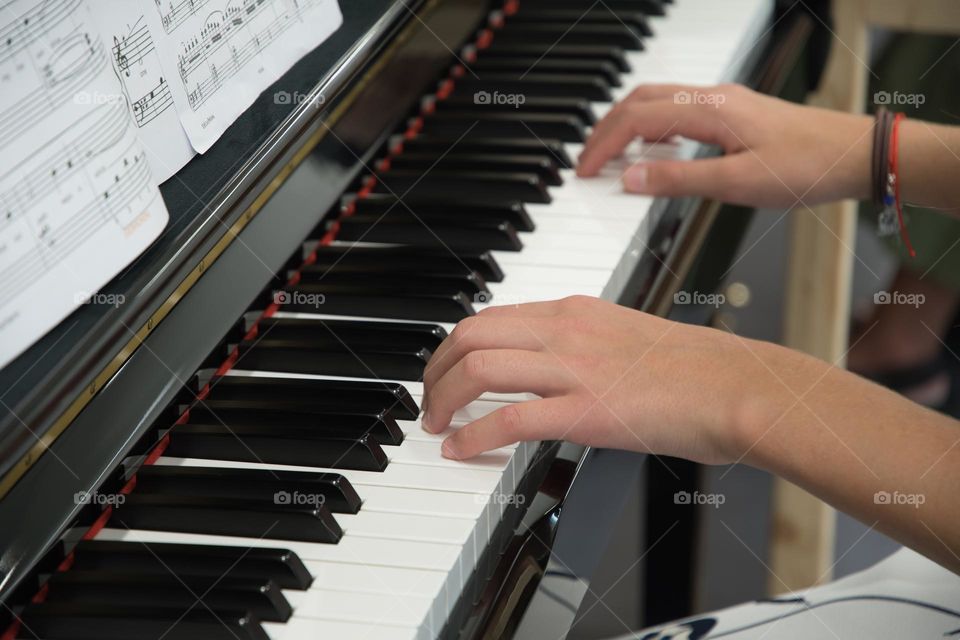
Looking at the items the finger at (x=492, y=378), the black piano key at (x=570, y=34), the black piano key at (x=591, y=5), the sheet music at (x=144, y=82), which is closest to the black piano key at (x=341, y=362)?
the finger at (x=492, y=378)

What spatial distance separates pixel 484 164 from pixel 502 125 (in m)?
0.13

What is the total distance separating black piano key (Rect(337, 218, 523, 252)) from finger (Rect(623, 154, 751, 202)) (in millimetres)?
229

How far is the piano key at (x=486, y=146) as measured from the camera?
1.62 metres

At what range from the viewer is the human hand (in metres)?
1.06

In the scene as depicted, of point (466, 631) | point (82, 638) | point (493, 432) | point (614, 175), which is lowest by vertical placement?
point (82, 638)

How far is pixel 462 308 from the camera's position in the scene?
129 cm

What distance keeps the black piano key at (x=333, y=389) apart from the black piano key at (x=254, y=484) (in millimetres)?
107

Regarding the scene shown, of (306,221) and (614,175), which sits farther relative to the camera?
(614,175)

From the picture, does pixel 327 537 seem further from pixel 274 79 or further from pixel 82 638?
pixel 274 79

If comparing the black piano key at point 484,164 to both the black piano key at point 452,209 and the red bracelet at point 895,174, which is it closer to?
the black piano key at point 452,209

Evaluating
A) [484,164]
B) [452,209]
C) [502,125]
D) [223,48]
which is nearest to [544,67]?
[502,125]

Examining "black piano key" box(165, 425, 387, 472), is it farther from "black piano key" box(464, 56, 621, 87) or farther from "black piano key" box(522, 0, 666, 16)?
"black piano key" box(522, 0, 666, 16)

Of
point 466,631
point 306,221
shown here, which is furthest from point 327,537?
point 306,221

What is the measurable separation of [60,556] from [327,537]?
0.23 meters
